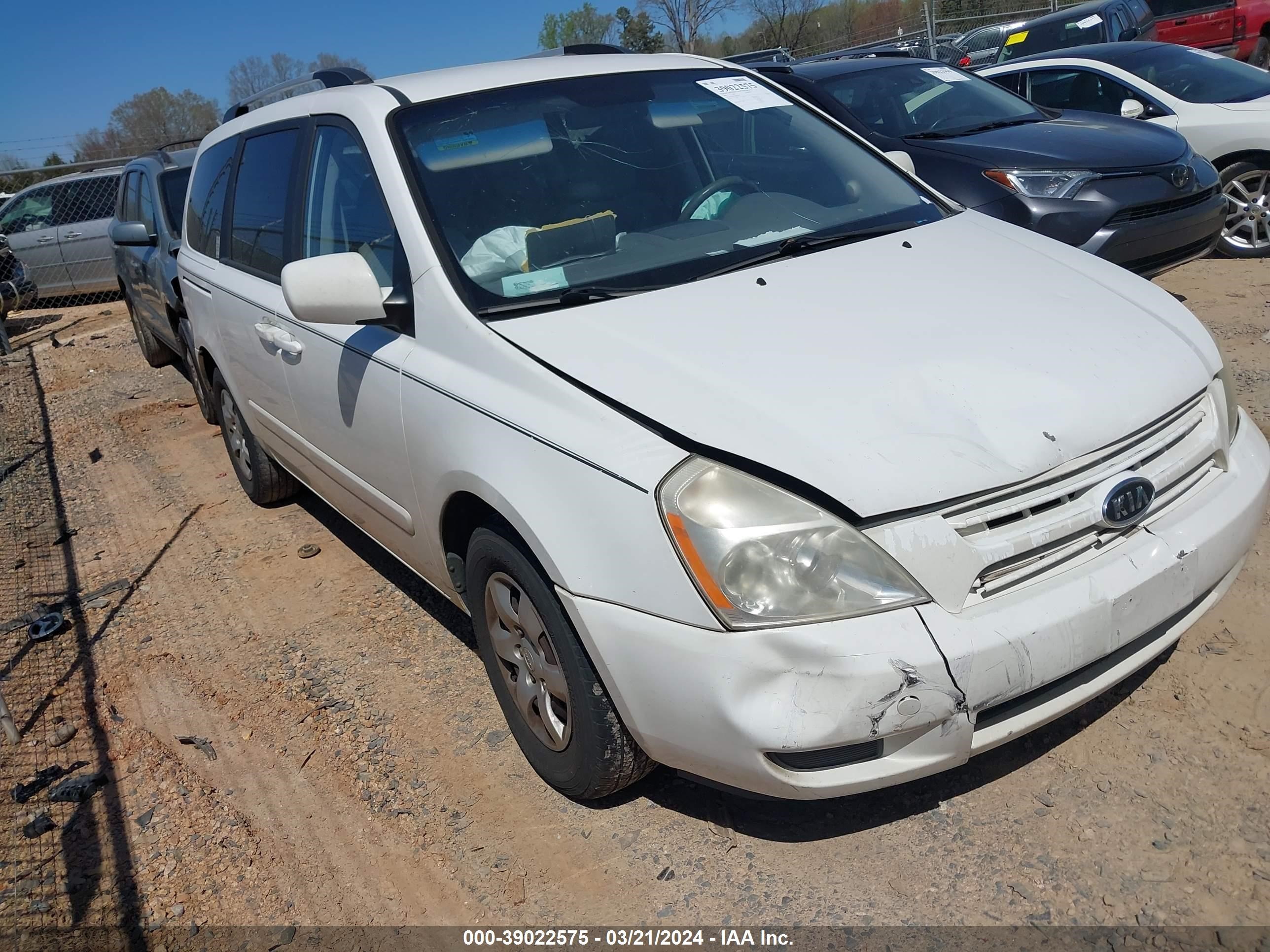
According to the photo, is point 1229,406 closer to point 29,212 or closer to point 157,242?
point 157,242

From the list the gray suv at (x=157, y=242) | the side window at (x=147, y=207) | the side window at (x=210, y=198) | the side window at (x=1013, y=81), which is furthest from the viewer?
the side window at (x=1013, y=81)

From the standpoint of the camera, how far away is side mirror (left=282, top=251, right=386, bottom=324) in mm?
2857

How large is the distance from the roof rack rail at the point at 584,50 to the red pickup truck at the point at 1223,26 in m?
12.8

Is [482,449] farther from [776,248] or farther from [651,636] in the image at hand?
[776,248]

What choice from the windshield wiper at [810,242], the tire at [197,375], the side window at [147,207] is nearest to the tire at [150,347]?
the side window at [147,207]

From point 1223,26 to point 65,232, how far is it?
52.1 ft

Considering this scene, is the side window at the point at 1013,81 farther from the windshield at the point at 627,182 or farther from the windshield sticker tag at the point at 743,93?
the windshield at the point at 627,182

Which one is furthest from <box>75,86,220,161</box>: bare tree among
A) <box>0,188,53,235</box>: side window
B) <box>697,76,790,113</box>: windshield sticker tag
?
<box>697,76,790,113</box>: windshield sticker tag

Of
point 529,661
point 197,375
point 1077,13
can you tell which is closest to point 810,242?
point 529,661

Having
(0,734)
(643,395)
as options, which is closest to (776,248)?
(643,395)

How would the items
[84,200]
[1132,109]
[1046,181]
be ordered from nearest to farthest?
[1046,181]
[1132,109]
[84,200]

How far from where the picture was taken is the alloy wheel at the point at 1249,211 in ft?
23.4

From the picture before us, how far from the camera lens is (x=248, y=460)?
5.28m

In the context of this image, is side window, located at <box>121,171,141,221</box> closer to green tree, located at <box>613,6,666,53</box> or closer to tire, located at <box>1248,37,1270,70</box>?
tire, located at <box>1248,37,1270,70</box>
